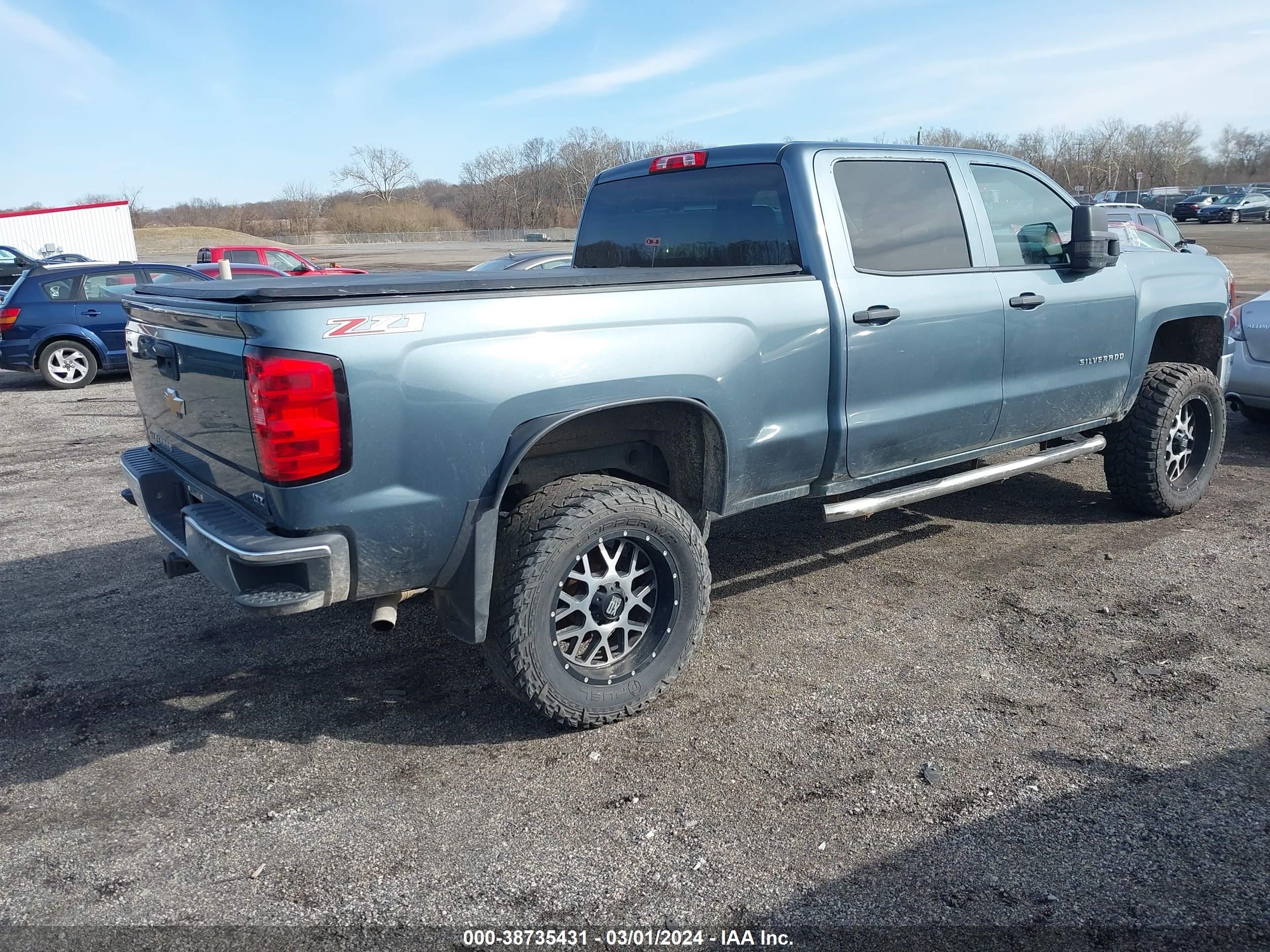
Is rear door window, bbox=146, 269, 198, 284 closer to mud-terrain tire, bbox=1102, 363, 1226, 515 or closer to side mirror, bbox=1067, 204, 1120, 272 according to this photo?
side mirror, bbox=1067, 204, 1120, 272

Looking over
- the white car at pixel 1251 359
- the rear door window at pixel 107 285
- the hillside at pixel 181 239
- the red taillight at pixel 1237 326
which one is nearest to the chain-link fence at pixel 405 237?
the hillside at pixel 181 239

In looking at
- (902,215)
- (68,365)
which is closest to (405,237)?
(68,365)

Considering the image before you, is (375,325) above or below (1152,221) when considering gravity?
below

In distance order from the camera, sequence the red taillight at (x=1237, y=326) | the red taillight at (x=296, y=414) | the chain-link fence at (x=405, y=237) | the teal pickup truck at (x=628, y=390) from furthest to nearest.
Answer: the chain-link fence at (x=405, y=237) → the red taillight at (x=1237, y=326) → the teal pickup truck at (x=628, y=390) → the red taillight at (x=296, y=414)

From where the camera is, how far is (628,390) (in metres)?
3.45

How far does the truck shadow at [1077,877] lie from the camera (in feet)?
8.22

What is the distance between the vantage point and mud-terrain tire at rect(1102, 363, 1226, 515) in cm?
560

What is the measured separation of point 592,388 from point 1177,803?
7.40ft

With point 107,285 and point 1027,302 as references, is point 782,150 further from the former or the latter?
point 107,285

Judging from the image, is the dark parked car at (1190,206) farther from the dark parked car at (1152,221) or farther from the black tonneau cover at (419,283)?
the black tonneau cover at (419,283)

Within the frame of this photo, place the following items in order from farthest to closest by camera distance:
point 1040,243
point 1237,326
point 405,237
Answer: point 405,237 < point 1237,326 < point 1040,243

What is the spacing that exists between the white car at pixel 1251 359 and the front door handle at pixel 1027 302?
3686mm

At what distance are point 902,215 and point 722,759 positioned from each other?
8.40ft

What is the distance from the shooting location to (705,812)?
3.08 meters
